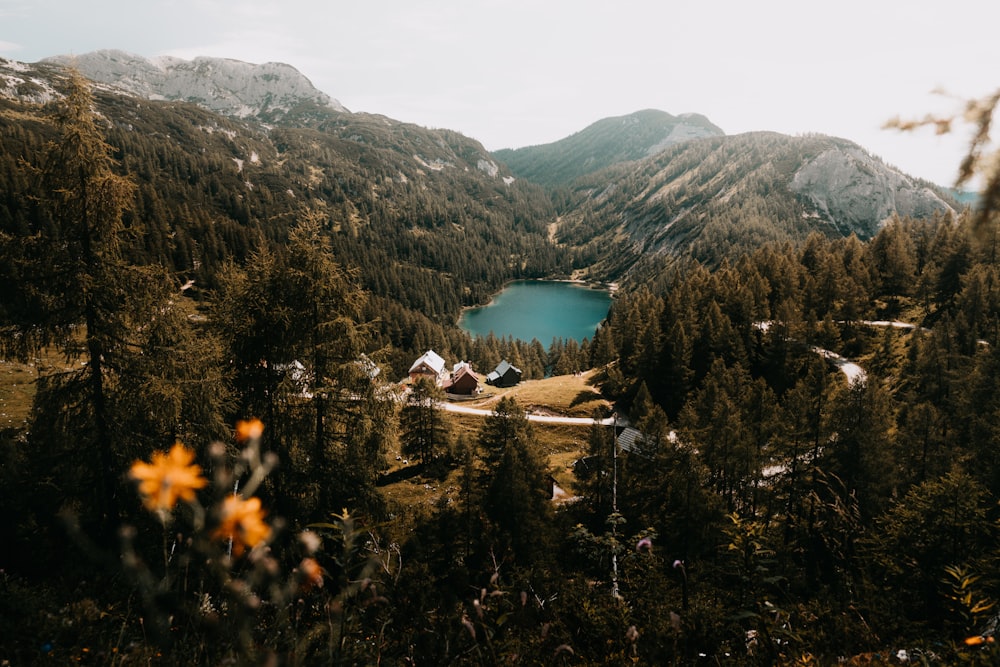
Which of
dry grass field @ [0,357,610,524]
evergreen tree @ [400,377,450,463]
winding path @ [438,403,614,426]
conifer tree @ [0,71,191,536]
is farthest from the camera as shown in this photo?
winding path @ [438,403,614,426]

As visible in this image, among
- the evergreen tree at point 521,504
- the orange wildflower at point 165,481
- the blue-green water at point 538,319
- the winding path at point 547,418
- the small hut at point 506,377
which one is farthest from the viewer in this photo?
the blue-green water at point 538,319

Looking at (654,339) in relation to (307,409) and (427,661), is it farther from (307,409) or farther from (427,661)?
(427,661)

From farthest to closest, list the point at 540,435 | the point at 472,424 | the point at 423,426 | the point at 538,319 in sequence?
the point at 538,319, the point at 472,424, the point at 540,435, the point at 423,426

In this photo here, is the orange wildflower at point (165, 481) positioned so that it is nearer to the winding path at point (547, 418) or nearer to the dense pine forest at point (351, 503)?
the dense pine forest at point (351, 503)

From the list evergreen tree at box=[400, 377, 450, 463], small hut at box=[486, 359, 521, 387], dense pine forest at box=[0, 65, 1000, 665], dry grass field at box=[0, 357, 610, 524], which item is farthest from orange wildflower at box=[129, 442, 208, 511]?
small hut at box=[486, 359, 521, 387]

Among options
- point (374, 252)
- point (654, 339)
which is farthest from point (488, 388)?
point (374, 252)

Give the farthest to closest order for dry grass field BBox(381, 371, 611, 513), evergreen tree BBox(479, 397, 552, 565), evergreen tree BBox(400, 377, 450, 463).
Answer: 1. evergreen tree BBox(400, 377, 450, 463)
2. dry grass field BBox(381, 371, 611, 513)
3. evergreen tree BBox(479, 397, 552, 565)

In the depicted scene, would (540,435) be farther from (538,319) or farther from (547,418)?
(538,319)

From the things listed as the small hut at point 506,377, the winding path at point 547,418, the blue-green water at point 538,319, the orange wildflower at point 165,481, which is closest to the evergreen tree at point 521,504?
the orange wildflower at point 165,481

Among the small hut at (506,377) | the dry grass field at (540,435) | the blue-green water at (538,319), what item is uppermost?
the dry grass field at (540,435)

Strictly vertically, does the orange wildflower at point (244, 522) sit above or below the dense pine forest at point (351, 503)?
above

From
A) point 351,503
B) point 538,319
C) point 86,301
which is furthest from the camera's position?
point 538,319

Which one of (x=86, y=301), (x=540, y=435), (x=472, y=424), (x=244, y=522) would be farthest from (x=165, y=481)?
(x=472, y=424)

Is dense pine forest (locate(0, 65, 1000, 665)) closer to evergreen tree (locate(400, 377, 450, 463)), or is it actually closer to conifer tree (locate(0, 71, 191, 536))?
conifer tree (locate(0, 71, 191, 536))
